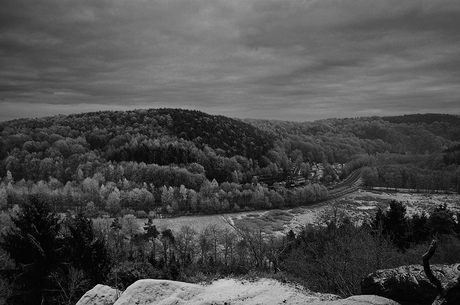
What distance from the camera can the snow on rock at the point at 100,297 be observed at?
48.5 feet

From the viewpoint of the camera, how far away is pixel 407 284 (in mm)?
10258

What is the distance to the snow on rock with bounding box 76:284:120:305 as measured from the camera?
14.8m

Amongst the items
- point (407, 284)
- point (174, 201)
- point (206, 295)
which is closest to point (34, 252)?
point (206, 295)

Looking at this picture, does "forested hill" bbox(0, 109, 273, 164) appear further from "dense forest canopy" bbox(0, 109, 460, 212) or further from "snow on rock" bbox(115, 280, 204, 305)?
"snow on rock" bbox(115, 280, 204, 305)

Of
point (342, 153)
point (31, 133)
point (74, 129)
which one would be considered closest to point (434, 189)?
point (342, 153)

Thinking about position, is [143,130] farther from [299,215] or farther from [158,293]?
[158,293]

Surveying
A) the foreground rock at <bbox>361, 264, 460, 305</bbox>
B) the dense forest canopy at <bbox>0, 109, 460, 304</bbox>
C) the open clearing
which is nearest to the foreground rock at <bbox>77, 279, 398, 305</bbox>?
the dense forest canopy at <bbox>0, 109, 460, 304</bbox>

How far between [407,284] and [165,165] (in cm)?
11877

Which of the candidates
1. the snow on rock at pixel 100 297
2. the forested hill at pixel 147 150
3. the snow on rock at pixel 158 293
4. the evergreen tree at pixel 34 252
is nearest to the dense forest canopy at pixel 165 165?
the forested hill at pixel 147 150

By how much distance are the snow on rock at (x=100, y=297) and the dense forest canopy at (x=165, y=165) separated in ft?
236

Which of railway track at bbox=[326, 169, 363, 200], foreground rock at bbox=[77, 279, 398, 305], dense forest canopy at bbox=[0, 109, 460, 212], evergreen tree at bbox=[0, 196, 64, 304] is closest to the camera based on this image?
foreground rock at bbox=[77, 279, 398, 305]

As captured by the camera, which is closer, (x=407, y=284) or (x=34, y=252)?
(x=407, y=284)

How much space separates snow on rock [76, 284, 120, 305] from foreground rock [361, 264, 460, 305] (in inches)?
459

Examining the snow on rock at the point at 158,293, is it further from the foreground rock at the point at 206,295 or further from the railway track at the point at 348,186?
the railway track at the point at 348,186
